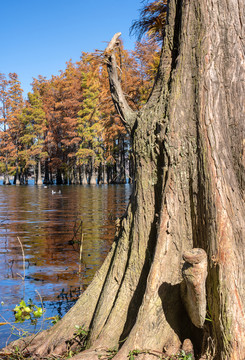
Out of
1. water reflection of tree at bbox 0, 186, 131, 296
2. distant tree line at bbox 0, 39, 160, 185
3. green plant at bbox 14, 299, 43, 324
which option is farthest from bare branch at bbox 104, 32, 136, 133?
distant tree line at bbox 0, 39, 160, 185

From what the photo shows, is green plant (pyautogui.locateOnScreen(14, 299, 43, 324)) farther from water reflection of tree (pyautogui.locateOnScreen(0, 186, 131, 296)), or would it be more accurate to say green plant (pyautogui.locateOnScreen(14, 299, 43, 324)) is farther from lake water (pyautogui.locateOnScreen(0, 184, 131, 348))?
water reflection of tree (pyautogui.locateOnScreen(0, 186, 131, 296))

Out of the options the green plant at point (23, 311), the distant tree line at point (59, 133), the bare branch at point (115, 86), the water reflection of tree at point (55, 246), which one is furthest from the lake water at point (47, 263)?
the distant tree line at point (59, 133)

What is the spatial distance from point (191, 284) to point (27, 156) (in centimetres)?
6865

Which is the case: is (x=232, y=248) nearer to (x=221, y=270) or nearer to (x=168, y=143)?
(x=221, y=270)

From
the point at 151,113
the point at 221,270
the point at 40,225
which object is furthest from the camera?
the point at 40,225

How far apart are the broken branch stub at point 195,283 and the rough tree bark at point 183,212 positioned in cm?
3

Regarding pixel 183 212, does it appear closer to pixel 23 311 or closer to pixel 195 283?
pixel 195 283

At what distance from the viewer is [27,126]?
69438 millimetres

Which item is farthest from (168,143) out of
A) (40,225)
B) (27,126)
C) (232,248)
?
(27,126)

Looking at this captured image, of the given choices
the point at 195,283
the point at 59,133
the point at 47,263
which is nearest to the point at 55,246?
the point at 47,263

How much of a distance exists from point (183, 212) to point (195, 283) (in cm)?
81

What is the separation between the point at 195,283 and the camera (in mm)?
3479

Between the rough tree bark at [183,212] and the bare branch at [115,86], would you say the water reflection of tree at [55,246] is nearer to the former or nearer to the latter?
the rough tree bark at [183,212]

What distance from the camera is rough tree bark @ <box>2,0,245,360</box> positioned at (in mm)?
3793
